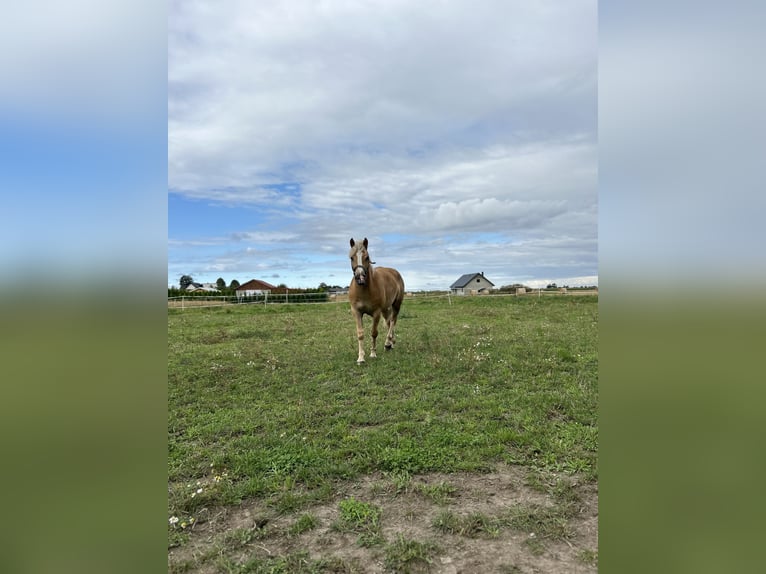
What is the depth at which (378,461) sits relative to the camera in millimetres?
3928

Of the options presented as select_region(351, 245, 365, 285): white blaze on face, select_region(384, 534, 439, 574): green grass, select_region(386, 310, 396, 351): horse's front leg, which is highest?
select_region(351, 245, 365, 285): white blaze on face

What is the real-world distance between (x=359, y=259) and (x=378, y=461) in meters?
5.16

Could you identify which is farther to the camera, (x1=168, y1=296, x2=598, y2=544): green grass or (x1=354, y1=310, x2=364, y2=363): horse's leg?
(x1=354, y1=310, x2=364, y2=363): horse's leg

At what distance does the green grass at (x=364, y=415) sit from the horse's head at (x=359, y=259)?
1.91 metres

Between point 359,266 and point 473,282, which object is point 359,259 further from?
point 473,282

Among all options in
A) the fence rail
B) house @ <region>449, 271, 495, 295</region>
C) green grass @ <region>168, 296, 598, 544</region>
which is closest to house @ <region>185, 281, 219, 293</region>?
the fence rail

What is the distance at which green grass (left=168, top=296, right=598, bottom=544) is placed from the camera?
147 inches

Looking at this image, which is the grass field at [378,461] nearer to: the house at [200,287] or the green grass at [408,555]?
the green grass at [408,555]

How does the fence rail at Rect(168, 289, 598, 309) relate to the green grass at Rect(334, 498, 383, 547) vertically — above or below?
above

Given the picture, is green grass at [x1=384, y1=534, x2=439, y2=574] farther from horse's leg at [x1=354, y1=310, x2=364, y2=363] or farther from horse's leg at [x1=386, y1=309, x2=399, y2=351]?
horse's leg at [x1=386, y1=309, x2=399, y2=351]
